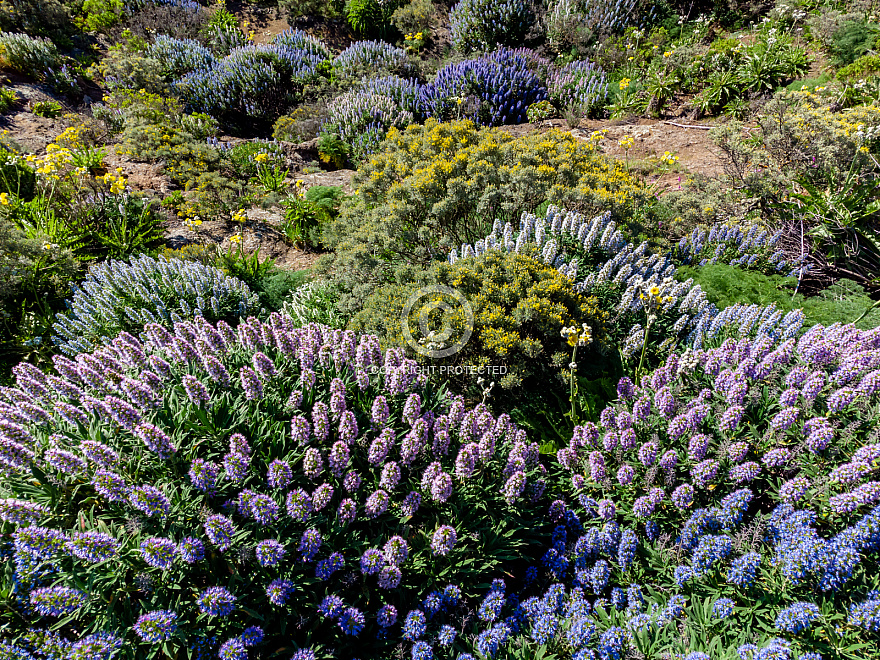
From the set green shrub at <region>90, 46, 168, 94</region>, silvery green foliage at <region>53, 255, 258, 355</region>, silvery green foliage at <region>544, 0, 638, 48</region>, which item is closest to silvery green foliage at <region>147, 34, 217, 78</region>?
green shrub at <region>90, 46, 168, 94</region>

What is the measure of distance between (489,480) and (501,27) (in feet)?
51.8

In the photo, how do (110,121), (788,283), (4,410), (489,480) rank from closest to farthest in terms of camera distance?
(4,410), (489,480), (788,283), (110,121)

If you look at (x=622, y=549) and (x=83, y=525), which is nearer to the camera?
(x=83, y=525)

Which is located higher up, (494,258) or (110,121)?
(110,121)

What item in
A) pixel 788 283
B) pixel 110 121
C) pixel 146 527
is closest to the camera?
pixel 146 527

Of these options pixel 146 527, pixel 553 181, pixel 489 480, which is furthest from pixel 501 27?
pixel 146 527

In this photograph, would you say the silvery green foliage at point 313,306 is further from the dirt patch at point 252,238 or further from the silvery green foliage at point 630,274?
the silvery green foliage at point 630,274

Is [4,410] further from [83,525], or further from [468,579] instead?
[468,579]

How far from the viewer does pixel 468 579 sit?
120 inches

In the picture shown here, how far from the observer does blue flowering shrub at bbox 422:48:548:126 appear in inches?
446

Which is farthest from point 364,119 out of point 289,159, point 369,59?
point 369,59

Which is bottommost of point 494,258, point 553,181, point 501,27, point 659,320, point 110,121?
point 659,320

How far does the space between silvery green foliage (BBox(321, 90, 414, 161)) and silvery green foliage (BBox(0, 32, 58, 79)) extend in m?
8.91

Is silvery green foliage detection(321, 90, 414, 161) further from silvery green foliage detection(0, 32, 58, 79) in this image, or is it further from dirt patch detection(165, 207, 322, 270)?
silvery green foliage detection(0, 32, 58, 79)
